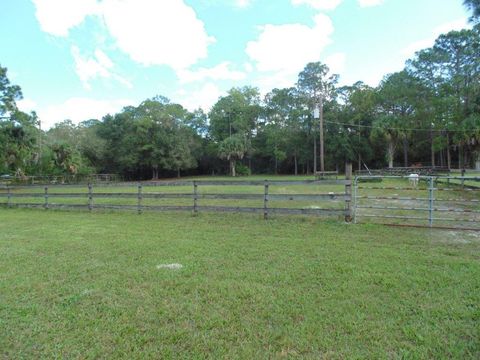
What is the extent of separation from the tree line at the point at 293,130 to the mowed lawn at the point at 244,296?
25.8m


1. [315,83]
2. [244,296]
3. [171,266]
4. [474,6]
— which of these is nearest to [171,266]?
[171,266]

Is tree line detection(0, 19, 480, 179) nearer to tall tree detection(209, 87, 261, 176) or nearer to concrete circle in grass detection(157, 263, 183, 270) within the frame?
tall tree detection(209, 87, 261, 176)

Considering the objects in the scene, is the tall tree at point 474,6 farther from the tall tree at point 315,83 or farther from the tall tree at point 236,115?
the tall tree at point 236,115

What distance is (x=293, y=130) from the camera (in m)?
46.7

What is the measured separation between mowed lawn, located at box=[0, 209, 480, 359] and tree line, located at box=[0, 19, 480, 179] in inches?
1016

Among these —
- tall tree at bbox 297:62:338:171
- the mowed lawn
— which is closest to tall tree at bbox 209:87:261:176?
tall tree at bbox 297:62:338:171

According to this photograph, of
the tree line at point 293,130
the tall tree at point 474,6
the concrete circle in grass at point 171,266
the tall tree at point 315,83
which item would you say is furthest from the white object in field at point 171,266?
the tall tree at point 315,83

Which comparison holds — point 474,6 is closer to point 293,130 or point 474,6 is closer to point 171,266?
point 171,266

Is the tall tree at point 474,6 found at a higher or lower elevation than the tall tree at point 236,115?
lower

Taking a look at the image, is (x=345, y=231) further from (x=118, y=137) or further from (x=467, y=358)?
(x=118, y=137)

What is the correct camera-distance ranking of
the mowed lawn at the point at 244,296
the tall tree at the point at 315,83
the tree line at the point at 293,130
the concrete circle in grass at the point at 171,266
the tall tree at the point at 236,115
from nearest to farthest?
1. the mowed lawn at the point at 244,296
2. the concrete circle in grass at the point at 171,266
3. the tree line at the point at 293,130
4. the tall tree at the point at 315,83
5. the tall tree at the point at 236,115

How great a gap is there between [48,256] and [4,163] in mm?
25470

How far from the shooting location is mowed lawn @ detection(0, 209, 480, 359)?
2441 millimetres

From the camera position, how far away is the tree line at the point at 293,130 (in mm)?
32156
